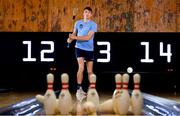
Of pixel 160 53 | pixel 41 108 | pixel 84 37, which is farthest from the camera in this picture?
pixel 160 53

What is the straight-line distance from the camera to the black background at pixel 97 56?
780 centimetres

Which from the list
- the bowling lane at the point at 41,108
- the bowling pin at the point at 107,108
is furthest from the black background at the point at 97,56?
the bowling pin at the point at 107,108

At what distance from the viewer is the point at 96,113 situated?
335 centimetres

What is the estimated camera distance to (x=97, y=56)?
7.83 m

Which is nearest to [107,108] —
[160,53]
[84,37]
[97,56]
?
[84,37]

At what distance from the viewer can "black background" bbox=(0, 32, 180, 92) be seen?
7805 mm

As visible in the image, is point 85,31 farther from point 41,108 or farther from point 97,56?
point 41,108

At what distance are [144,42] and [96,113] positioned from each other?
4690 mm

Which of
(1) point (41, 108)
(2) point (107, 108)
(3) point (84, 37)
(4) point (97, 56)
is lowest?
(1) point (41, 108)

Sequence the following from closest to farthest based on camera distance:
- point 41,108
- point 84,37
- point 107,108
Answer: point 107,108 → point 41,108 → point 84,37

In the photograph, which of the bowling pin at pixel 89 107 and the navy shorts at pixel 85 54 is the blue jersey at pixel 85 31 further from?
the bowling pin at pixel 89 107

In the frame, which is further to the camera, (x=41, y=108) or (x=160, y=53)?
Result: (x=160, y=53)

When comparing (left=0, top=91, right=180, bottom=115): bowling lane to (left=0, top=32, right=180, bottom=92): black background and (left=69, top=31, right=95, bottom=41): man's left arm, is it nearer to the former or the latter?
(left=69, top=31, right=95, bottom=41): man's left arm

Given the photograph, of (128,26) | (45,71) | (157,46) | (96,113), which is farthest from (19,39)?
(96,113)
